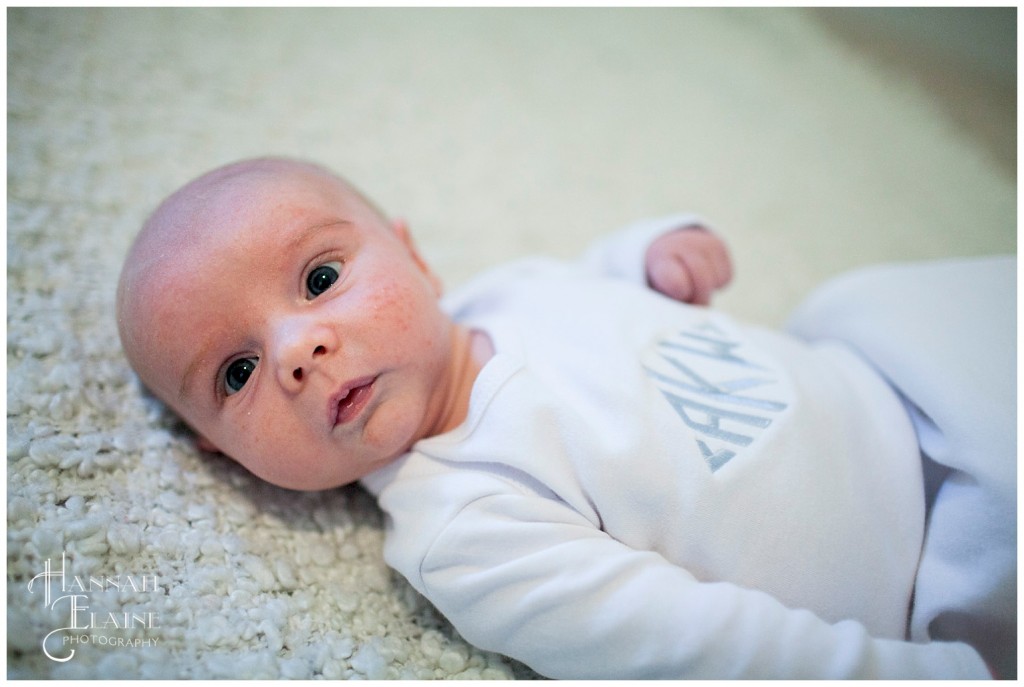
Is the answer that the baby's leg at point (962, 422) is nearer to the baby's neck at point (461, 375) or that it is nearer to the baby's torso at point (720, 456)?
the baby's torso at point (720, 456)

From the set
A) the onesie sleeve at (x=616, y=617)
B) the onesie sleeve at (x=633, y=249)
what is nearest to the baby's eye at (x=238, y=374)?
the onesie sleeve at (x=616, y=617)

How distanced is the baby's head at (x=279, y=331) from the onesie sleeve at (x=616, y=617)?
0.46 feet

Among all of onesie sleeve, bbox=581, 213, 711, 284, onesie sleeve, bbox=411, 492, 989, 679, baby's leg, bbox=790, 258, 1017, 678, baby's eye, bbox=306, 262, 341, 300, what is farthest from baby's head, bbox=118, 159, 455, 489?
baby's leg, bbox=790, 258, 1017, 678

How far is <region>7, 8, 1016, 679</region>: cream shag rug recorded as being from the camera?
625 millimetres

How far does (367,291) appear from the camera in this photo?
673 millimetres

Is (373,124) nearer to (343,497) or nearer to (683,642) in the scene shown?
(343,497)

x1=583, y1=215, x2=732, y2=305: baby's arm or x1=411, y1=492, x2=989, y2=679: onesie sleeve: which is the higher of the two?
x1=583, y1=215, x2=732, y2=305: baby's arm

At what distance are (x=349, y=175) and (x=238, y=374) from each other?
549 millimetres

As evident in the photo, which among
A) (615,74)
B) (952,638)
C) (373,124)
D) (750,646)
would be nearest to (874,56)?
(615,74)

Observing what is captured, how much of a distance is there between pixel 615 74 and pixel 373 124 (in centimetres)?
55

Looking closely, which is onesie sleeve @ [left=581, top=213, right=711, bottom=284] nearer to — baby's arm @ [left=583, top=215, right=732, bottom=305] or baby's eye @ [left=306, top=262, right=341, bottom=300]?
baby's arm @ [left=583, top=215, right=732, bottom=305]

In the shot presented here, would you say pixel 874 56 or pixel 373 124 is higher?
pixel 874 56

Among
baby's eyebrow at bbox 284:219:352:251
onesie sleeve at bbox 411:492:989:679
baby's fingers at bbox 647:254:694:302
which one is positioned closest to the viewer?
onesie sleeve at bbox 411:492:989:679

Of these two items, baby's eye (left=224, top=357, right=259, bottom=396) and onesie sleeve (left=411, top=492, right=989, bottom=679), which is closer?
onesie sleeve (left=411, top=492, right=989, bottom=679)
